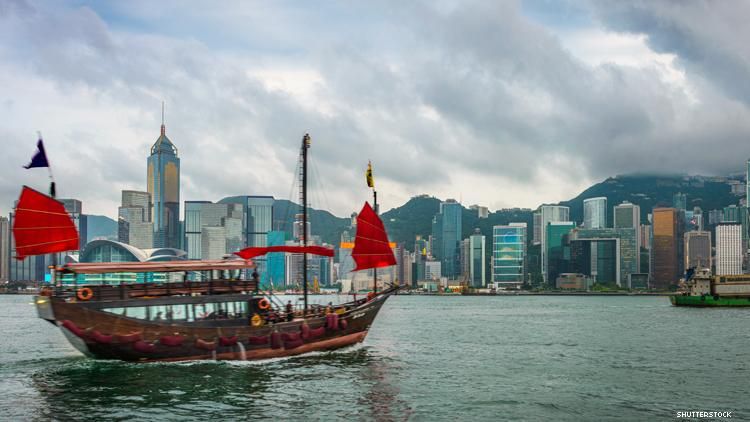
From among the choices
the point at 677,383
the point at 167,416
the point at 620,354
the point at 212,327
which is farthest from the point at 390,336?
the point at 167,416

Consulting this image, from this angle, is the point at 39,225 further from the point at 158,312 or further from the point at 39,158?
the point at 158,312

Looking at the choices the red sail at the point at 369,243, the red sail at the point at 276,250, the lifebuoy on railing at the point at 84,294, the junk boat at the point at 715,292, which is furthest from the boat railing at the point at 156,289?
the junk boat at the point at 715,292

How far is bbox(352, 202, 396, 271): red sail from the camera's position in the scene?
44.7 metres

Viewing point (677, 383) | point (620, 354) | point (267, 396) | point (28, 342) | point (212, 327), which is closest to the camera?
point (267, 396)

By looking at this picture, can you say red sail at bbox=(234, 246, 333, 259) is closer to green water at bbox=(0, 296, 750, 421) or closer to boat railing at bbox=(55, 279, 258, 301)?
boat railing at bbox=(55, 279, 258, 301)

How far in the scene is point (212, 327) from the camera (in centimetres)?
3625

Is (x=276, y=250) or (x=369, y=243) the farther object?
(x=369, y=243)

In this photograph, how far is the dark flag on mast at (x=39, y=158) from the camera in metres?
35.8

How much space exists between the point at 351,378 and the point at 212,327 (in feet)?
24.8

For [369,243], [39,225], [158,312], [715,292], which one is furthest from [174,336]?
[715,292]

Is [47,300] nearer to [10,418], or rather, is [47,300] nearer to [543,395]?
[10,418]

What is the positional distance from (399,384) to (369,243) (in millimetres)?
13877

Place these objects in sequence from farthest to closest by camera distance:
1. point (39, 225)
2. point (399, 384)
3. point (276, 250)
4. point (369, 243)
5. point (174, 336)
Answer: point (369, 243), point (276, 250), point (39, 225), point (174, 336), point (399, 384)

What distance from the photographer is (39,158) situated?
35.9 m
